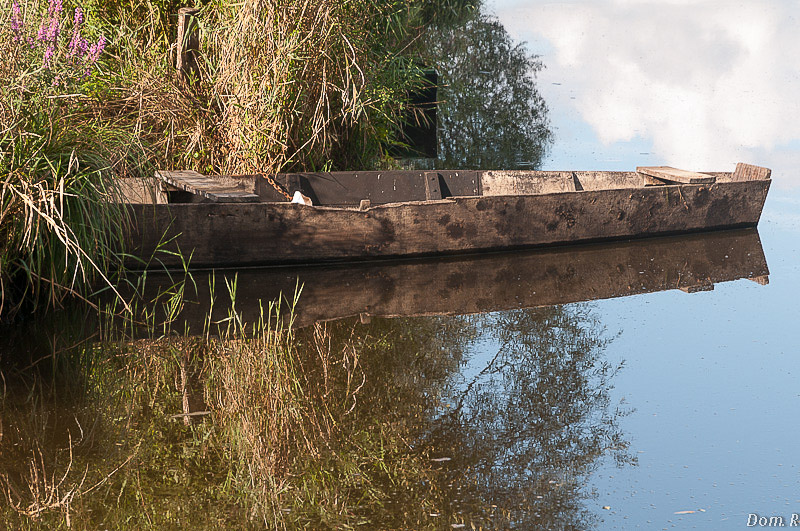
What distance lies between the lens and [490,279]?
18.1 ft

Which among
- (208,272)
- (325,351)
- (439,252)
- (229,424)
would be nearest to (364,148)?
(439,252)

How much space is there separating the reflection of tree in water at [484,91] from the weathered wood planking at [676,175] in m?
3.59

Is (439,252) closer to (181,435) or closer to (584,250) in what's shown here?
(584,250)

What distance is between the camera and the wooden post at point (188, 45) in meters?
7.09

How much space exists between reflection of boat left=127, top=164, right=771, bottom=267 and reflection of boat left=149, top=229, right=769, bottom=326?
136 millimetres

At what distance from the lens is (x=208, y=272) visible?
17.9ft

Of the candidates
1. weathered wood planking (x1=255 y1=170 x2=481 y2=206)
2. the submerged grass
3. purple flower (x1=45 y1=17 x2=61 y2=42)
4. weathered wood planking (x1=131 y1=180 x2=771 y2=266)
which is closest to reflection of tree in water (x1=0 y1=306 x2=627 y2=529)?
the submerged grass

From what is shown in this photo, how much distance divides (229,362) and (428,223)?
236 centimetres

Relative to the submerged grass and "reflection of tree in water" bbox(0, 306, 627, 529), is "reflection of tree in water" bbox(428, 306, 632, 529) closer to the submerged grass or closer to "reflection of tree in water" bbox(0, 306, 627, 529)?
"reflection of tree in water" bbox(0, 306, 627, 529)

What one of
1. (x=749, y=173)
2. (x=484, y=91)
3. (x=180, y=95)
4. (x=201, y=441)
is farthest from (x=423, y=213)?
(x=484, y=91)

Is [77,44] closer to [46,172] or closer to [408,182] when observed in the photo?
[46,172]

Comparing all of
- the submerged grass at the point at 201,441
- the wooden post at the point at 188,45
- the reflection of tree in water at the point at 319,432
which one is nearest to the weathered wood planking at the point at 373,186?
the wooden post at the point at 188,45

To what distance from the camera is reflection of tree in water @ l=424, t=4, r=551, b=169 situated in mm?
11641

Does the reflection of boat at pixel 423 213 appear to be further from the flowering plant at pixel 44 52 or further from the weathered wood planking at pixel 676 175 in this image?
the flowering plant at pixel 44 52
